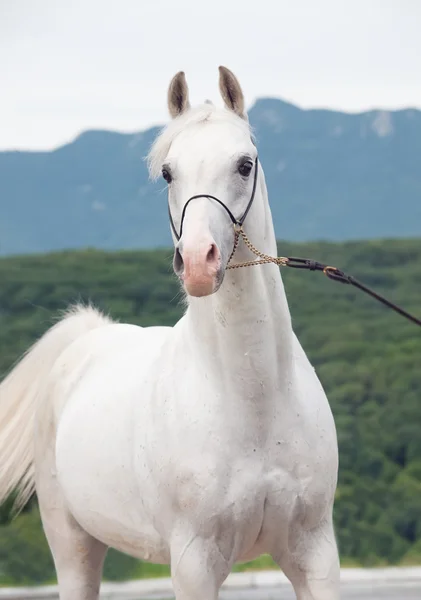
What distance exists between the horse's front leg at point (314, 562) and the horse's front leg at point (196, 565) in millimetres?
→ 241

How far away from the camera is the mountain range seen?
16703 mm

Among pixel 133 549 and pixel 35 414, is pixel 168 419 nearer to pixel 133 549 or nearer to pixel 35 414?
pixel 133 549

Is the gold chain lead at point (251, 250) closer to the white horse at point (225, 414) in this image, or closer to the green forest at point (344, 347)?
the white horse at point (225, 414)

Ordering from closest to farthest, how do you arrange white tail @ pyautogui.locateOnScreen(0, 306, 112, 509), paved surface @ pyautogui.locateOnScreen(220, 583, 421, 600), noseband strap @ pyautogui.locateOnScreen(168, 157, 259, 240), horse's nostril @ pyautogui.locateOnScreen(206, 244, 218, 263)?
1. horse's nostril @ pyautogui.locateOnScreen(206, 244, 218, 263)
2. noseband strap @ pyautogui.locateOnScreen(168, 157, 259, 240)
3. white tail @ pyautogui.locateOnScreen(0, 306, 112, 509)
4. paved surface @ pyautogui.locateOnScreen(220, 583, 421, 600)

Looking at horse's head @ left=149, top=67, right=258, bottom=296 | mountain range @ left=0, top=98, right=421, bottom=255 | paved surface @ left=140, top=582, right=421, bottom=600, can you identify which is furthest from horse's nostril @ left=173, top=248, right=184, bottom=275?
mountain range @ left=0, top=98, right=421, bottom=255

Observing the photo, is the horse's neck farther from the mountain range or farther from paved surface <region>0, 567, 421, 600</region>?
the mountain range

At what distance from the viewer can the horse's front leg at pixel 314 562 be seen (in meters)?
3.63

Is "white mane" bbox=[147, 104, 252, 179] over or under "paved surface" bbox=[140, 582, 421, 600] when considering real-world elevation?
over

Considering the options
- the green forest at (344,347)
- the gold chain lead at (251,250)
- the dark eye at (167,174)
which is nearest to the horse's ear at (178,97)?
the dark eye at (167,174)

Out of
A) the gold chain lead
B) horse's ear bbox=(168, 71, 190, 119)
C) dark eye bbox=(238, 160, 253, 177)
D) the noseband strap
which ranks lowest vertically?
the gold chain lead

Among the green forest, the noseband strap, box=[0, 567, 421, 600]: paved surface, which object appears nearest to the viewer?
the noseband strap

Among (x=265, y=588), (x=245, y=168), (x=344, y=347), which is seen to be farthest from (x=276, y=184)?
(x=245, y=168)

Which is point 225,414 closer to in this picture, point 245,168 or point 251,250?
point 251,250

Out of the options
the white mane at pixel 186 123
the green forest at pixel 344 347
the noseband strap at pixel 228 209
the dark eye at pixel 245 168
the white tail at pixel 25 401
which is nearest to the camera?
the noseband strap at pixel 228 209
